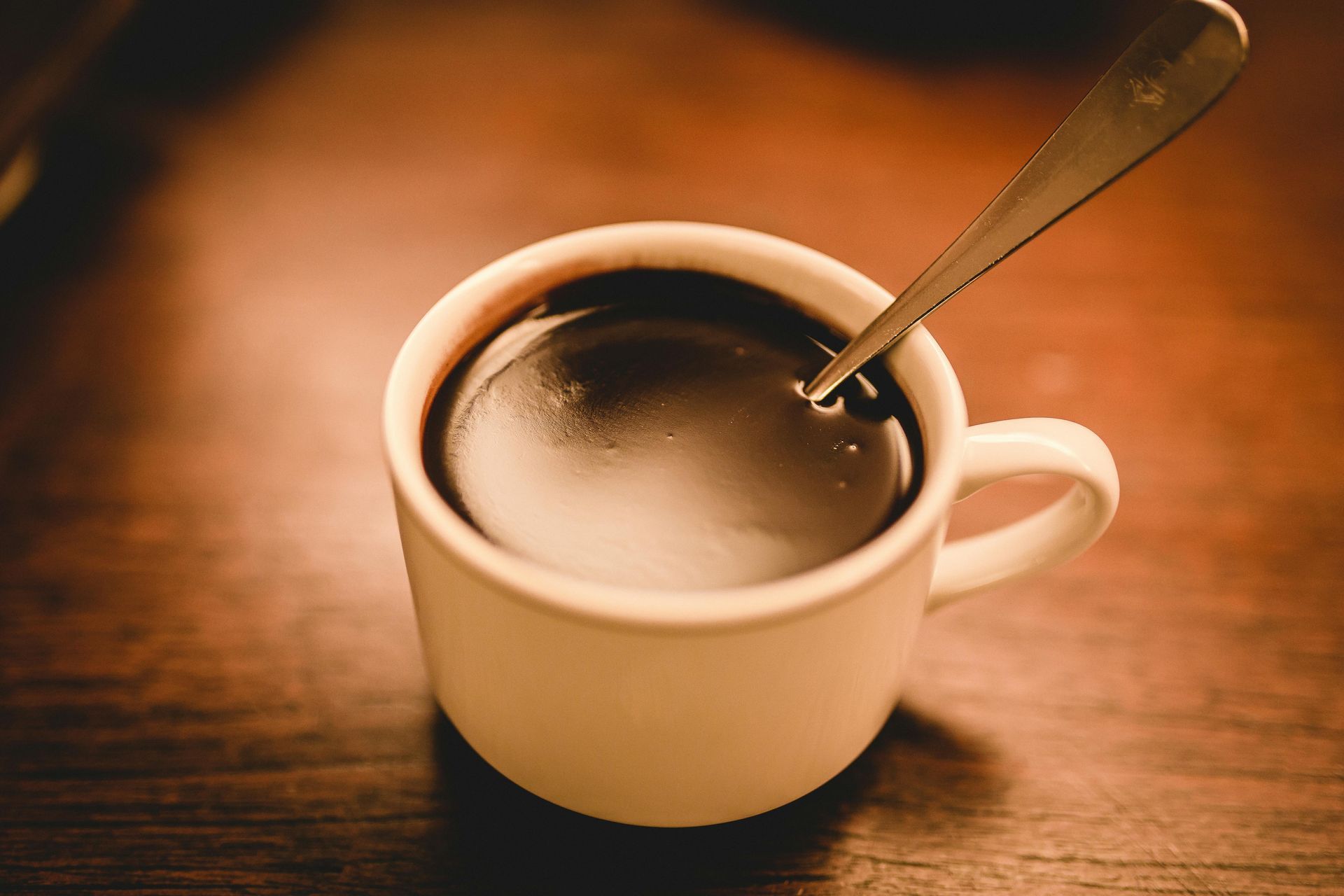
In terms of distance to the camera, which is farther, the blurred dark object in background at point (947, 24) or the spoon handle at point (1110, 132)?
the blurred dark object in background at point (947, 24)

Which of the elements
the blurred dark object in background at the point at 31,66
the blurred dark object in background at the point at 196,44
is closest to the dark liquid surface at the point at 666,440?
the blurred dark object in background at the point at 31,66

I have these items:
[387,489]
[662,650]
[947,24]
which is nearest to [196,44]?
[387,489]

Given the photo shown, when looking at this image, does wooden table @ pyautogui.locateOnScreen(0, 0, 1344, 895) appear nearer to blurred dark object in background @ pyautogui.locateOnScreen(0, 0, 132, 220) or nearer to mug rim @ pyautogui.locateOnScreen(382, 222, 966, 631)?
blurred dark object in background @ pyautogui.locateOnScreen(0, 0, 132, 220)

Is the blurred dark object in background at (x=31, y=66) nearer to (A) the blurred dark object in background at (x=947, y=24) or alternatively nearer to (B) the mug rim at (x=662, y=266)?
(B) the mug rim at (x=662, y=266)

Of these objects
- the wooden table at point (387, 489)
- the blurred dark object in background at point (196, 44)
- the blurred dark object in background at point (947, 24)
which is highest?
the blurred dark object in background at point (947, 24)

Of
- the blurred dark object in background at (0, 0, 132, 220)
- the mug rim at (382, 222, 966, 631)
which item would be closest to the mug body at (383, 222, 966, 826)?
the mug rim at (382, 222, 966, 631)

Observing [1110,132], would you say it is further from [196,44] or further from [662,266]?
[196,44]
